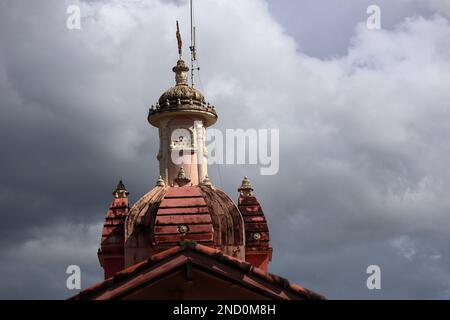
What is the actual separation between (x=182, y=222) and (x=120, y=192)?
578 cm

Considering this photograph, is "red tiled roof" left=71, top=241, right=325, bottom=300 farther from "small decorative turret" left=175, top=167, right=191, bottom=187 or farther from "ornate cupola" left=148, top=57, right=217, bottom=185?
"ornate cupola" left=148, top=57, right=217, bottom=185

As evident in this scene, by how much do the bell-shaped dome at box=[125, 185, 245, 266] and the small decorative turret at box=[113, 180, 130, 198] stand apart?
1.51 metres

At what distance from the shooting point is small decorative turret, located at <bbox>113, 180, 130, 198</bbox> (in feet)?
102

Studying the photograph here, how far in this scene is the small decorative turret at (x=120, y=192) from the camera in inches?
1230

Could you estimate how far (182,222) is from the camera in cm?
2605

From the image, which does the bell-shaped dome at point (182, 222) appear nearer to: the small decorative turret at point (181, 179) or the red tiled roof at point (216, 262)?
the small decorative turret at point (181, 179)

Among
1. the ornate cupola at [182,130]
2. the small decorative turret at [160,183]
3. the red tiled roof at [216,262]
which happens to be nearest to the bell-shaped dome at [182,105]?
the ornate cupola at [182,130]

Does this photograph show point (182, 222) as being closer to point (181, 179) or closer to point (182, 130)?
point (181, 179)

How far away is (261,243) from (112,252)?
484 cm

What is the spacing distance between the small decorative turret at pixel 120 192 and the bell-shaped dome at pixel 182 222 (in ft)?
4.94

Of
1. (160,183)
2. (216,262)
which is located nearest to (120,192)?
(160,183)

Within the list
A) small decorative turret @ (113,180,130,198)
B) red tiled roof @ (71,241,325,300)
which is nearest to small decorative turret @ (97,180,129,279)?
small decorative turret @ (113,180,130,198)

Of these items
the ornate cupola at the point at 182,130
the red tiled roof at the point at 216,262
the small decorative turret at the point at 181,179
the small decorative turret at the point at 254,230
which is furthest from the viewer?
the ornate cupola at the point at 182,130
